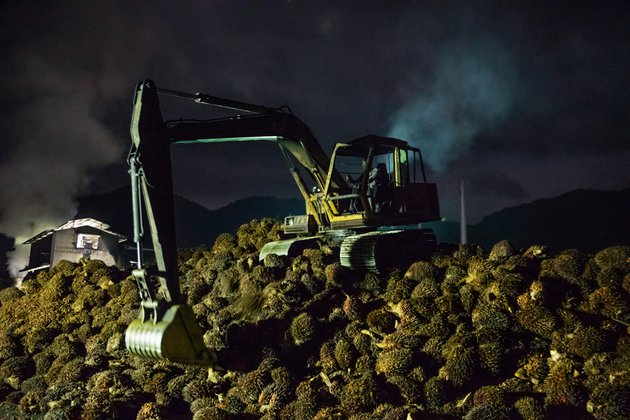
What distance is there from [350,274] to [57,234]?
99.0 ft

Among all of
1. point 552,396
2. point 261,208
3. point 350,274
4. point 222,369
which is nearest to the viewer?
point 552,396

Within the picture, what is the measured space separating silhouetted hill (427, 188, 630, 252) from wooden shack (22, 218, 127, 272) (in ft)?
185

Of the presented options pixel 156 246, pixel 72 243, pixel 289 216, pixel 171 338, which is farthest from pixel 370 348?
pixel 72 243

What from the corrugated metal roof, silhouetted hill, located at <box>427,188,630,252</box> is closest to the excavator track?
the corrugated metal roof

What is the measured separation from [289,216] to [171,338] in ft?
28.3

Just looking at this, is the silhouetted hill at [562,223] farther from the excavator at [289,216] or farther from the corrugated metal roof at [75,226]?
the excavator at [289,216]

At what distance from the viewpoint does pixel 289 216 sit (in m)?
16.5

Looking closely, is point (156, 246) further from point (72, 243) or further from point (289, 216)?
point (72, 243)

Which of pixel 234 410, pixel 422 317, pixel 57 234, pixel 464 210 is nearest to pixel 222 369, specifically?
pixel 234 410

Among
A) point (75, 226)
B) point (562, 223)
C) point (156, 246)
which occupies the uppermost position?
point (562, 223)

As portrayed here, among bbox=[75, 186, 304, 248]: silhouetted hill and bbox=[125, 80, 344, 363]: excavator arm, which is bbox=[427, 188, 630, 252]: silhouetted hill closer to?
bbox=[75, 186, 304, 248]: silhouetted hill

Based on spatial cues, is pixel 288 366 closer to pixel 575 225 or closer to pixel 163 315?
pixel 163 315

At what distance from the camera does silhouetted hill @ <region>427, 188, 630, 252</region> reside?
272ft

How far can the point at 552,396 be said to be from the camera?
7.51 m
